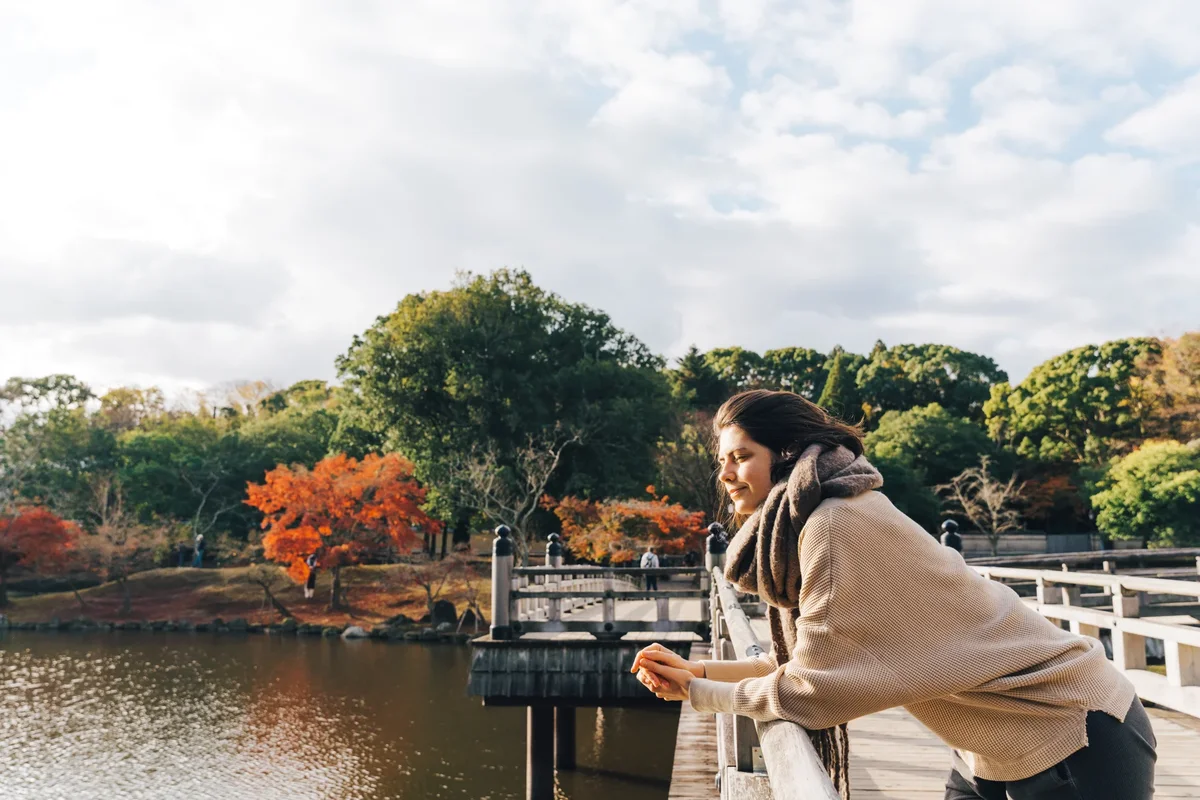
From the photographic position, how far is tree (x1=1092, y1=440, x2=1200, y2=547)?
22.9 m

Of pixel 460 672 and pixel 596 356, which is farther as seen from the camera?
pixel 596 356

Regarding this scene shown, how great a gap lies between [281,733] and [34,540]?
18951 mm

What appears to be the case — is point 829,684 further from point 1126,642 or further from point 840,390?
point 840,390

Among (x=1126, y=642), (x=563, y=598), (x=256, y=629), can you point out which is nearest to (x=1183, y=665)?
(x=1126, y=642)

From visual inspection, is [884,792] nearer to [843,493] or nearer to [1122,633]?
[1122,633]

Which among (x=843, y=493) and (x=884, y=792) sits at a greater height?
(x=843, y=493)

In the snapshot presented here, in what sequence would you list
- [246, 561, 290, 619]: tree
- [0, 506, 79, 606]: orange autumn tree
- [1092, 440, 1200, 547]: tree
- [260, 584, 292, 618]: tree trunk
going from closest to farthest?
[1092, 440, 1200, 547]: tree, [260, 584, 292, 618]: tree trunk, [246, 561, 290, 619]: tree, [0, 506, 79, 606]: orange autumn tree

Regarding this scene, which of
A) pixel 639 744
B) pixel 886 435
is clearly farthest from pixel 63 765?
pixel 886 435

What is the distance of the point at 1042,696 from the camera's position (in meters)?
1.52

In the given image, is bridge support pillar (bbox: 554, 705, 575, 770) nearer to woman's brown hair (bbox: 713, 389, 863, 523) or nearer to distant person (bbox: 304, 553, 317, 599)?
woman's brown hair (bbox: 713, 389, 863, 523)

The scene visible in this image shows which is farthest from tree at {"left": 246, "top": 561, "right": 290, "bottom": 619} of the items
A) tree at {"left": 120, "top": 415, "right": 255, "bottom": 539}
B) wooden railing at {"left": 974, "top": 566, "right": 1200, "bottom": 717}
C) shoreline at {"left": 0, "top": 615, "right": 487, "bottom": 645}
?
wooden railing at {"left": 974, "top": 566, "right": 1200, "bottom": 717}

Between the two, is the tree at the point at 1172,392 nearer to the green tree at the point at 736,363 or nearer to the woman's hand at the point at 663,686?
the green tree at the point at 736,363

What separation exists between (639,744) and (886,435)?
2098 centimetres

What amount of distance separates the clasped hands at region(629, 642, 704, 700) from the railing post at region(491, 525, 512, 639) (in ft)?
25.3
